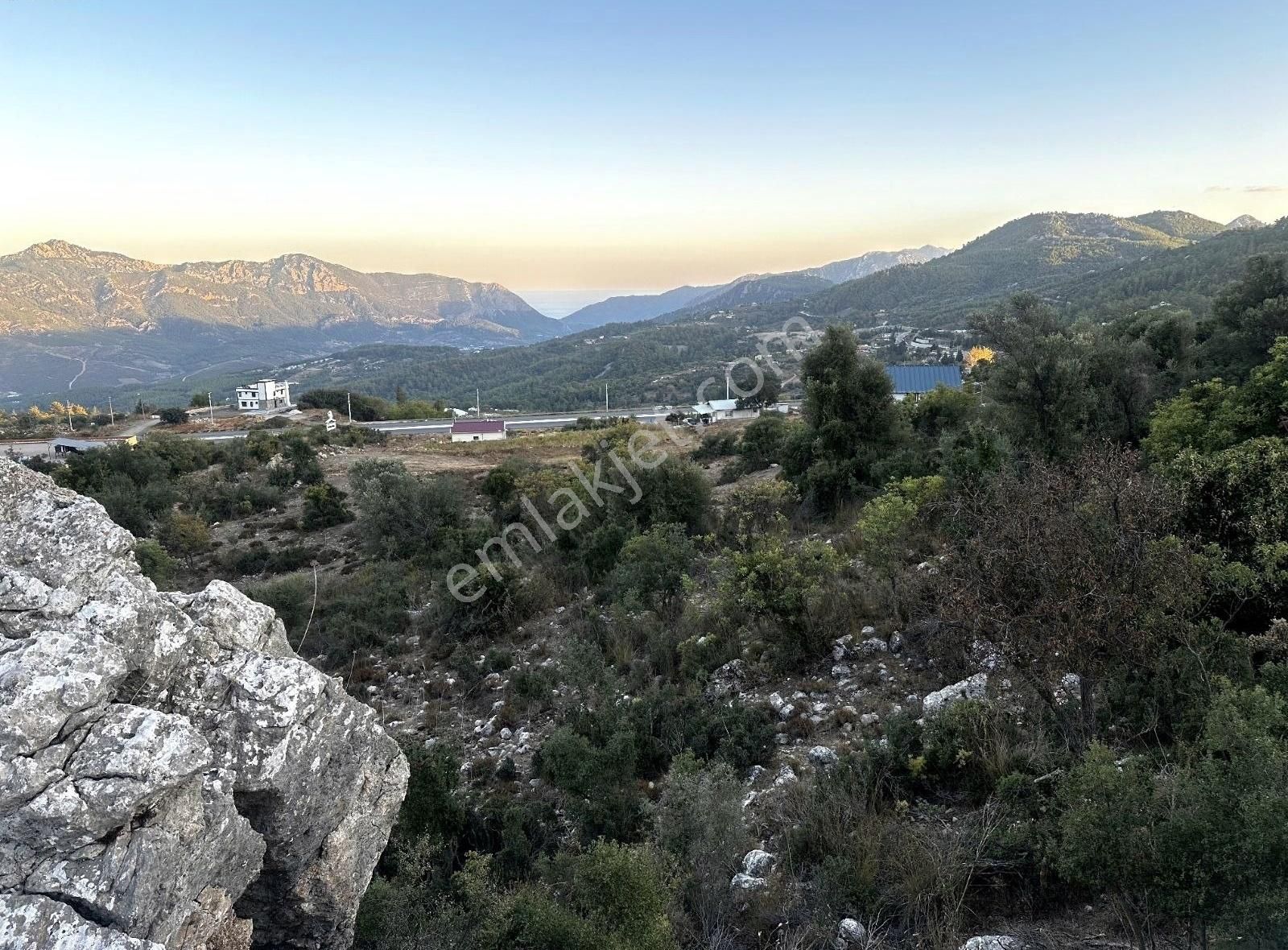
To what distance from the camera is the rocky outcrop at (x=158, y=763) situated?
8.56 ft

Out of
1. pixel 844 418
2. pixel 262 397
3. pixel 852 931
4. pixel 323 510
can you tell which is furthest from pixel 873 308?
pixel 852 931

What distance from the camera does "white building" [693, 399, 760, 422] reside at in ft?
132

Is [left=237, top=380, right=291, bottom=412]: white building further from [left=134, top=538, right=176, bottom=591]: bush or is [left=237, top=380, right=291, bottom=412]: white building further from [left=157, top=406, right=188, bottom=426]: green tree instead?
[left=134, top=538, right=176, bottom=591]: bush

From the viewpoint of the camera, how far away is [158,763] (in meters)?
2.79

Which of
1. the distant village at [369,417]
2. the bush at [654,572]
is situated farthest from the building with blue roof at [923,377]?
the bush at [654,572]

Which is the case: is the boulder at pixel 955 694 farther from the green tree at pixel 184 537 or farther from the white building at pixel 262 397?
the white building at pixel 262 397

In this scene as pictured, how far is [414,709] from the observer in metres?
9.37

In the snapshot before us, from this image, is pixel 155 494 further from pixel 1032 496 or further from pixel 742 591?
pixel 1032 496

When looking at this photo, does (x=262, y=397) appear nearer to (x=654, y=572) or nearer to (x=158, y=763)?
(x=654, y=572)

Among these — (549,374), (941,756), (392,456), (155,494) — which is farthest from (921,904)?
(549,374)

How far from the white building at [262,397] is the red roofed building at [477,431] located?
31380 mm

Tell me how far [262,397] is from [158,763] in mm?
73722

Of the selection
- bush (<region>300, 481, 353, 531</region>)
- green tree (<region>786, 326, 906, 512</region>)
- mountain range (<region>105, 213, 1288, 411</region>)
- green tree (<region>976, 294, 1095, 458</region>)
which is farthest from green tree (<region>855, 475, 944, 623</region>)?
mountain range (<region>105, 213, 1288, 411</region>)

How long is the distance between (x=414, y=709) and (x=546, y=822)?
420 cm
